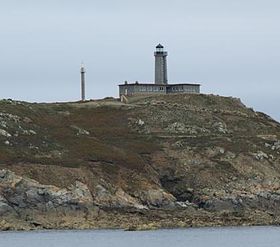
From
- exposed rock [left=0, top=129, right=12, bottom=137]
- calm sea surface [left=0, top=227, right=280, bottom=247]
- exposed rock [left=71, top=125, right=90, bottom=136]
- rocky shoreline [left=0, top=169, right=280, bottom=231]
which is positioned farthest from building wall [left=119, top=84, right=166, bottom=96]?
calm sea surface [left=0, top=227, right=280, bottom=247]

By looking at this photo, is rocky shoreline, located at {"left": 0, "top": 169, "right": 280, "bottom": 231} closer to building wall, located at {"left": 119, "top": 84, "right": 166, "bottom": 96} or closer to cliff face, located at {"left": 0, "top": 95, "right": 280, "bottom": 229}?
cliff face, located at {"left": 0, "top": 95, "right": 280, "bottom": 229}

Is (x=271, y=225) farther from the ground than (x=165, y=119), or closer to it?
closer to it

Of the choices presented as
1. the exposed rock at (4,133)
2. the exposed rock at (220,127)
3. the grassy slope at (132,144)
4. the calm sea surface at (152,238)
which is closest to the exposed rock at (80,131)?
the grassy slope at (132,144)

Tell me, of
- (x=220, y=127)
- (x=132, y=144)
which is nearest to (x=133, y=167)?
(x=132, y=144)

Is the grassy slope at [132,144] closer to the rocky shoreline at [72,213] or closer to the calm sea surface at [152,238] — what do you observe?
the rocky shoreline at [72,213]

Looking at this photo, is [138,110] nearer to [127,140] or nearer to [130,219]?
[127,140]

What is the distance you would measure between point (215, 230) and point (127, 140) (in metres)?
26.8

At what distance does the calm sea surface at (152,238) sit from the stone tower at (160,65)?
63359 millimetres

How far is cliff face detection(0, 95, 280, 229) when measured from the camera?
115250mm

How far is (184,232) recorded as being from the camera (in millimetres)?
110688

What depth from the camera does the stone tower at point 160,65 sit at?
176m

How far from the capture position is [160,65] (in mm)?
177125

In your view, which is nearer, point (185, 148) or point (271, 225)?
point (271, 225)

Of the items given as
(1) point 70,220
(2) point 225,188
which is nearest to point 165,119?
(2) point 225,188
